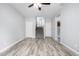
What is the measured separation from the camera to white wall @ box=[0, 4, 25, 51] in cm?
168

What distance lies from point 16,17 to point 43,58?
94 centimetres

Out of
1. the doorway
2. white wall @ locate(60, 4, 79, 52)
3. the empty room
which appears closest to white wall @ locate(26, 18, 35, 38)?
the empty room

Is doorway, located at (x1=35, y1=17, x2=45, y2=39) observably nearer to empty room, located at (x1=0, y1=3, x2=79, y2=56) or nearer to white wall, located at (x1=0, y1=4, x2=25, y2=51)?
empty room, located at (x1=0, y1=3, x2=79, y2=56)

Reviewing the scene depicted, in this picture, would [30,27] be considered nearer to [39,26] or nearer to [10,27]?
[39,26]

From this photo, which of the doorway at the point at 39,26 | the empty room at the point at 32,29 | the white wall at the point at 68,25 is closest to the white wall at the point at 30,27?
the empty room at the point at 32,29

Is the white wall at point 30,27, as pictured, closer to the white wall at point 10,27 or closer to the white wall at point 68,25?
the white wall at point 10,27

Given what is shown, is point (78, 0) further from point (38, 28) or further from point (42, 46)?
point (42, 46)

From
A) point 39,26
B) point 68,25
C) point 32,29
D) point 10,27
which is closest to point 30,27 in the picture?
point 32,29

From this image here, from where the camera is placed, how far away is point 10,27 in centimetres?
172

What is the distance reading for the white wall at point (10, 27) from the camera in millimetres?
1682

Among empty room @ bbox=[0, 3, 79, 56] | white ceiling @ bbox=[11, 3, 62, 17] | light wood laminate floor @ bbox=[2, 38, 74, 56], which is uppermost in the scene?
white ceiling @ bbox=[11, 3, 62, 17]

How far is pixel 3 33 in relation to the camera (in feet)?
5.78

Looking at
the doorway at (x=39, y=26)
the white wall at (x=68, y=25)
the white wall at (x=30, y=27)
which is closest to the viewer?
the doorway at (x=39, y=26)

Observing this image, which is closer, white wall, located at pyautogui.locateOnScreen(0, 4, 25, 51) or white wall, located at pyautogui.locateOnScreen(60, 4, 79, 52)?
white wall, located at pyautogui.locateOnScreen(0, 4, 25, 51)
